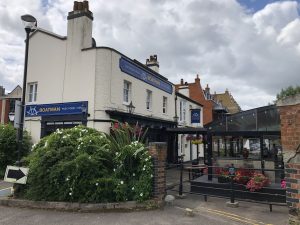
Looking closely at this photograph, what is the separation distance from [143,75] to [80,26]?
4.88 m

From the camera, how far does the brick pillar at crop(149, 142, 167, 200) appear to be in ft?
27.2

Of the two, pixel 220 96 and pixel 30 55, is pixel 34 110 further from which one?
pixel 220 96

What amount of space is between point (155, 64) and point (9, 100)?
52.7 feet

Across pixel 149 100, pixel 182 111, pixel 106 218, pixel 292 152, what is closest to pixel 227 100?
pixel 182 111

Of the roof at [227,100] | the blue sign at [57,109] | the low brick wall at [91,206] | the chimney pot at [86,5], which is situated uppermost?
the roof at [227,100]

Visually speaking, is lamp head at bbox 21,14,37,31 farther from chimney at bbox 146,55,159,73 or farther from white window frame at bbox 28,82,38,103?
chimney at bbox 146,55,159,73

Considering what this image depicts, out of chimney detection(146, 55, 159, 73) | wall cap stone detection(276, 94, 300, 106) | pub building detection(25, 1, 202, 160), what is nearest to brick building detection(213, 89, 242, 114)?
chimney detection(146, 55, 159, 73)

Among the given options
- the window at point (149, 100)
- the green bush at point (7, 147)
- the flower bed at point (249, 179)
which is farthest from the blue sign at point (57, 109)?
the flower bed at point (249, 179)

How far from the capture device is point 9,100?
1169 inches

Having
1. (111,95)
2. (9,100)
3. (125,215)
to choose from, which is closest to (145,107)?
(111,95)

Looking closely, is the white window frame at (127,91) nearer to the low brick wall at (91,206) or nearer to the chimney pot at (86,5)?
the chimney pot at (86,5)

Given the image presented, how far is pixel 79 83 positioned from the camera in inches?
597

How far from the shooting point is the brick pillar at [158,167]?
27.2 ft

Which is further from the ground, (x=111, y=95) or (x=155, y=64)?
(x=155, y=64)
